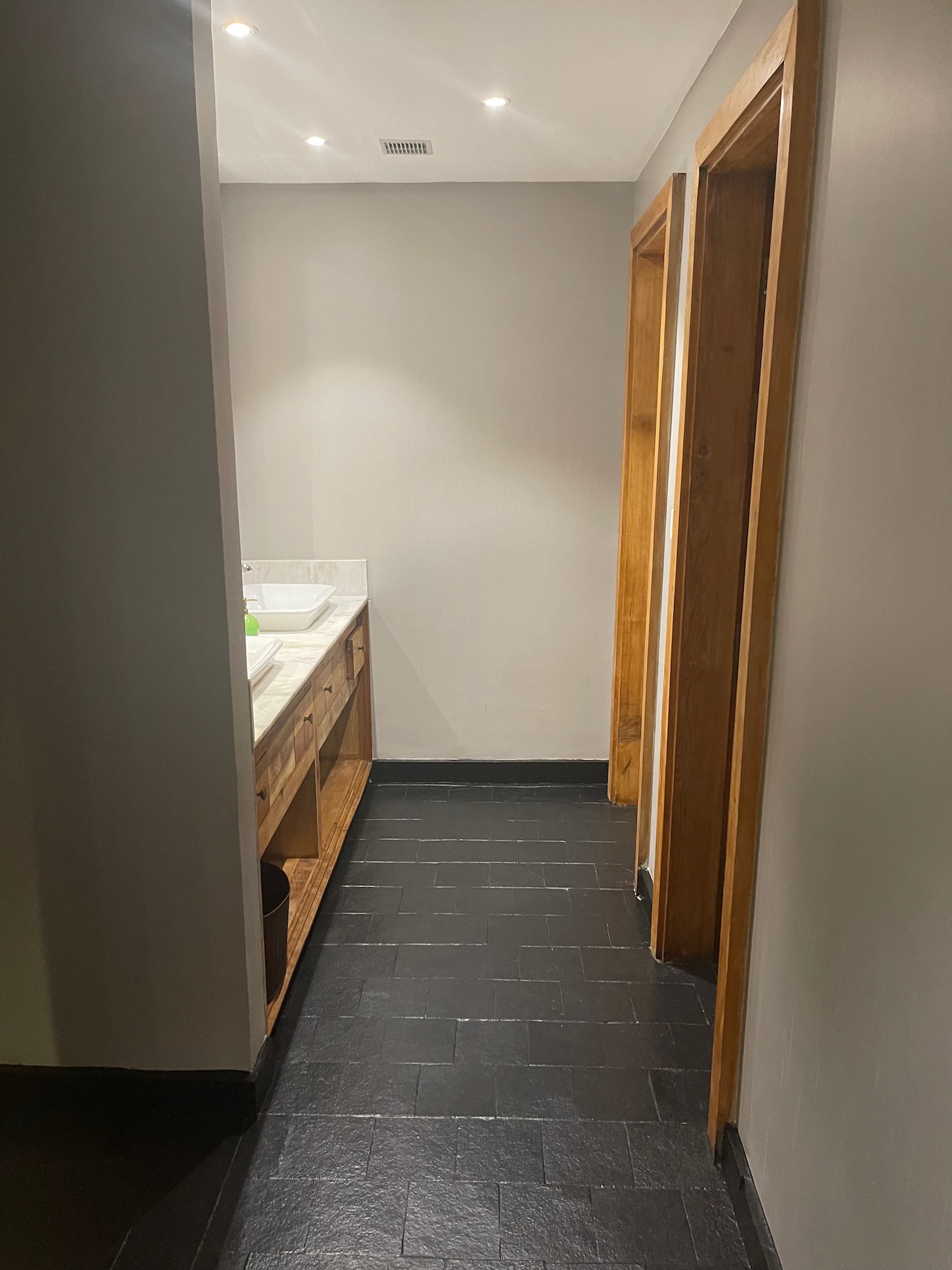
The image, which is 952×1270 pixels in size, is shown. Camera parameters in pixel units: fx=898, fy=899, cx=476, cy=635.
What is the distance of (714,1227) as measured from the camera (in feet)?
5.82

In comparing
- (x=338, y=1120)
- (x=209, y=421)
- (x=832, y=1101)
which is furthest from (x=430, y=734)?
(x=832, y=1101)

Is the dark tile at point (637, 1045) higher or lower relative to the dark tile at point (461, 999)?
lower

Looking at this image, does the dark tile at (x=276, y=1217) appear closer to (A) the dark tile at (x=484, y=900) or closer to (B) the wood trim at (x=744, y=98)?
(A) the dark tile at (x=484, y=900)

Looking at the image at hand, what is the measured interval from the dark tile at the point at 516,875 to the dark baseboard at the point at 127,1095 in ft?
4.00

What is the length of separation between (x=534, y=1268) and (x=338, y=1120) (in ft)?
1.85

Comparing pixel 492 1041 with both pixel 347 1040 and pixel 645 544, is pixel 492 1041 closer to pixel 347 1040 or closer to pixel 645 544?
pixel 347 1040

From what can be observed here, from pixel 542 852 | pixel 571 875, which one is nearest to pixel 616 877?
pixel 571 875

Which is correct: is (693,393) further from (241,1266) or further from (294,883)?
(241,1266)

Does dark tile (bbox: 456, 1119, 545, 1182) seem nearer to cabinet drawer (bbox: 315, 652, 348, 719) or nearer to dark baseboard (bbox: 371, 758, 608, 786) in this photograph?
cabinet drawer (bbox: 315, 652, 348, 719)

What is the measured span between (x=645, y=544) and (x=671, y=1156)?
2.31m

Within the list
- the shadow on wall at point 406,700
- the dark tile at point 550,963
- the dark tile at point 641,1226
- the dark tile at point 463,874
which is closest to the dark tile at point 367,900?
the dark tile at point 463,874

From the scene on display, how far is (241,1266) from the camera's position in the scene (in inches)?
66.3

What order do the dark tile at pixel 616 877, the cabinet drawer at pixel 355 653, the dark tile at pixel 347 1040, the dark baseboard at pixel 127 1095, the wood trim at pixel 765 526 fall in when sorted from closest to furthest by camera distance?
1. the wood trim at pixel 765 526
2. the dark baseboard at pixel 127 1095
3. the dark tile at pixel 347 1040
4. the dark tile at pixel 616 877
5. the cabinet drawer at pixel 355 653

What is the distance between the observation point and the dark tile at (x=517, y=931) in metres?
2.77
